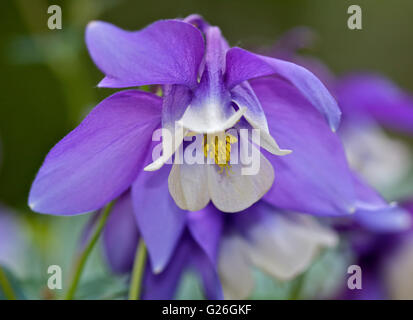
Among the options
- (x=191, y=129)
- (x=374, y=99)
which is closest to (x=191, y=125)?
(x=191, y=129)

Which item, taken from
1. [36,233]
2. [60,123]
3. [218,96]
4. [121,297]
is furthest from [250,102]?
[60,123]

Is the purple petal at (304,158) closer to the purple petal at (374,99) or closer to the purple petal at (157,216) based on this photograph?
the purple petal at (157,216)

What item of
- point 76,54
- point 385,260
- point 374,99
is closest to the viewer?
point 385,260

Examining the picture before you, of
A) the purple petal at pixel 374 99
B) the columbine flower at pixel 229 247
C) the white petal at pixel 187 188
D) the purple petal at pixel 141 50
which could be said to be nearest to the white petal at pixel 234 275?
the columbine flower at pixel 229 247

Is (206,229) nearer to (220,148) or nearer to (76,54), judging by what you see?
(220,148)

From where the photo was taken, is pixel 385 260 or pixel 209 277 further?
pixel 385 260

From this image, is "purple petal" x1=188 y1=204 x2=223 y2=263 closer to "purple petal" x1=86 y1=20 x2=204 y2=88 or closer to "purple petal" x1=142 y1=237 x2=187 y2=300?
"purple petal" x1=142 y1=237 x2=187 y2=300
